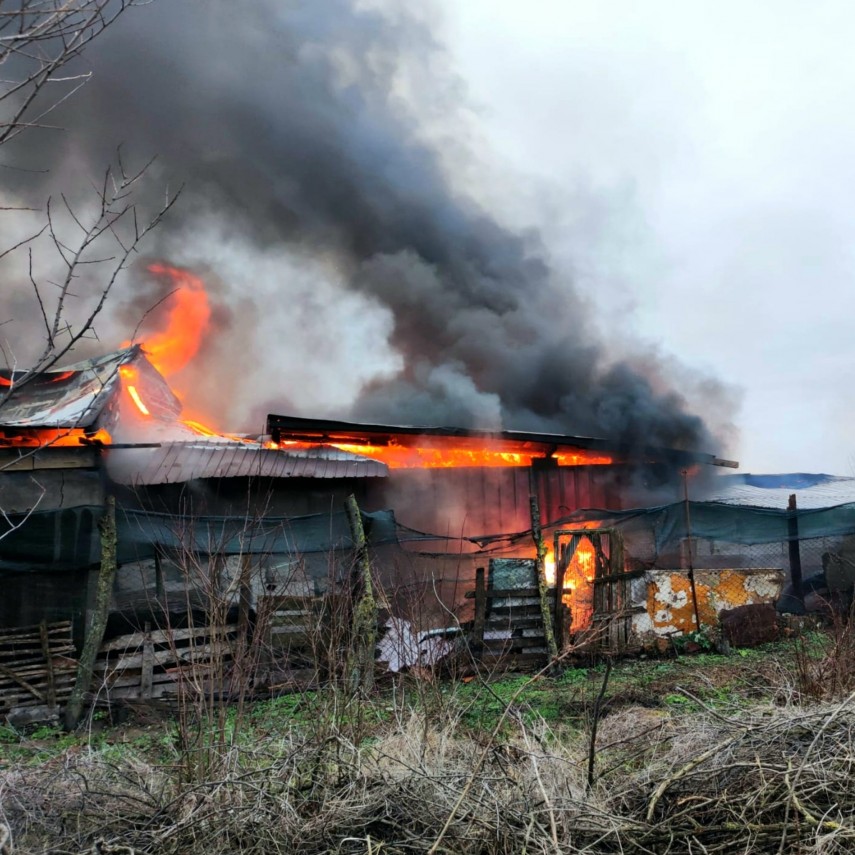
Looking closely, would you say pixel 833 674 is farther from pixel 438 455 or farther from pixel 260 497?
pixel 438 455

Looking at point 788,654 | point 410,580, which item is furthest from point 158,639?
point 788,654

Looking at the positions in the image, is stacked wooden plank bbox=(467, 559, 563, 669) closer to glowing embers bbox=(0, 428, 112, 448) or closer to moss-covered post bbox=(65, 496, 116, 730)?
moss-covered post bbox=(65, 496, 116, 730)

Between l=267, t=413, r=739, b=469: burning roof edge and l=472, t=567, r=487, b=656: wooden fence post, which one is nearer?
l=472, t=567, r=487, b=656: wooden fence post

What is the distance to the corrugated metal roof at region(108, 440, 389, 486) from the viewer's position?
35.5 ft

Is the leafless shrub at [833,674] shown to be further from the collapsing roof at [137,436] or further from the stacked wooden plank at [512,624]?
the collapsing roof at [137,436]

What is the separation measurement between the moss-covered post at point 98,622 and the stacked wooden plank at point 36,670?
0.86 feet

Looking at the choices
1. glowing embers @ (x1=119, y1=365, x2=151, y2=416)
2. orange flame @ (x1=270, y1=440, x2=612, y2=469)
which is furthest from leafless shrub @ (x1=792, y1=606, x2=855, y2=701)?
glowing embers @ (x1=119, y1=365, x2=151, y2=416)

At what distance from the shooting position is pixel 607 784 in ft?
12.0

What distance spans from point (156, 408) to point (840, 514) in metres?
13.5

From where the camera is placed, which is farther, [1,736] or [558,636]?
[558,636]

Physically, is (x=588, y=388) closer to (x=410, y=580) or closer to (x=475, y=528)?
(x=475, y=528)

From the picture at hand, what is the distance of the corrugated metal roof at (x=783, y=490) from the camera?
719 inches

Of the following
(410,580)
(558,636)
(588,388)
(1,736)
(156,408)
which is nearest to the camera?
(1,736)

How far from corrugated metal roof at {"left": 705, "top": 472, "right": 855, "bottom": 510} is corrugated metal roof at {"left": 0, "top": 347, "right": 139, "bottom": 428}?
14810 mm
